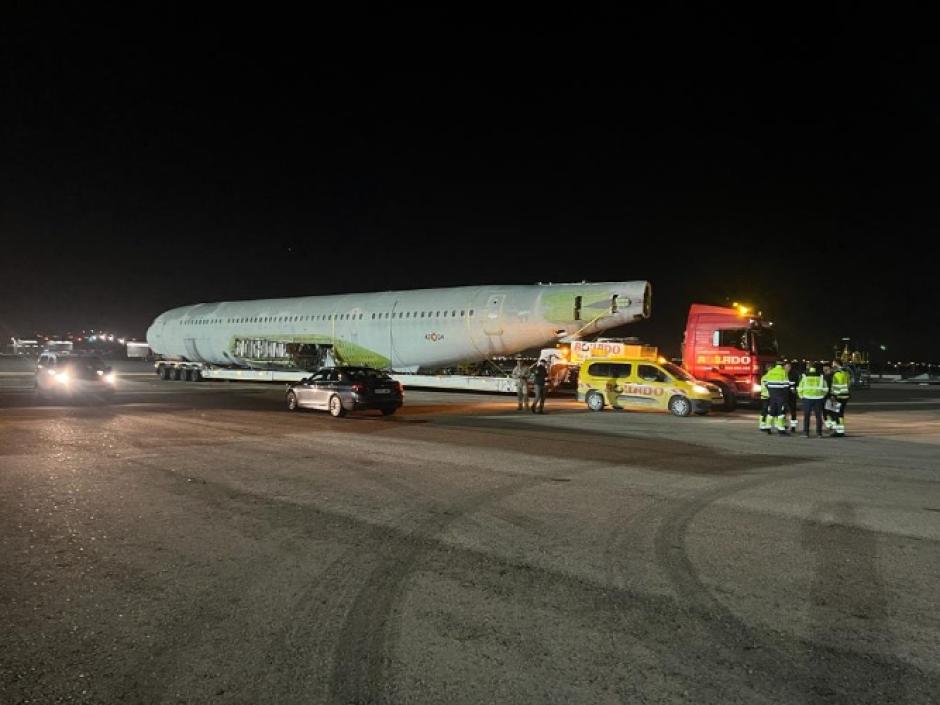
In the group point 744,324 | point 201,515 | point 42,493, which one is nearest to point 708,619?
point 201,515

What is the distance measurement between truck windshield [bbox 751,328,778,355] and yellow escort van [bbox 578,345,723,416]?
3.23 metres

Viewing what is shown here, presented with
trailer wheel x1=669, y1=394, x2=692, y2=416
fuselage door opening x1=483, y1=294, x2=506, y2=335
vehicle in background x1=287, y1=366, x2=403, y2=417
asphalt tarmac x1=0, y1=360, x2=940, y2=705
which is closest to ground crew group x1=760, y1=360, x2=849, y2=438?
asphalt tarmac x1=0, y1=360, x2=940, y2=705

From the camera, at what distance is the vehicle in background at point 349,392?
19406 millimetres

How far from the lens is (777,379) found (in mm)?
16422

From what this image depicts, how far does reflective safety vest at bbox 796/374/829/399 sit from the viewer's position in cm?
1602

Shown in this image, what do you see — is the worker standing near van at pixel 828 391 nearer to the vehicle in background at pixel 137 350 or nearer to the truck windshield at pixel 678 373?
the truck windshield at pixel 678 373

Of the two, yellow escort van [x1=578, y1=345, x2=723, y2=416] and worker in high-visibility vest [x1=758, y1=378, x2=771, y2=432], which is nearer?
worker in high-visibility vest [x1=758, y1=378, x2=771, y2=432]

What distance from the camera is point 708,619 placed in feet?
16.0

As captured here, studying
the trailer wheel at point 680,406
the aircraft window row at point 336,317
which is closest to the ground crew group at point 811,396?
the trailer wheel at point 680,406

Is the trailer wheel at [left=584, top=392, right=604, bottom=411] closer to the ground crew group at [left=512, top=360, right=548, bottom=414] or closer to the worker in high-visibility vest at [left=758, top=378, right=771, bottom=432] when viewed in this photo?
the ground crew group at [left=512, top=360, right=548, bottom=414]

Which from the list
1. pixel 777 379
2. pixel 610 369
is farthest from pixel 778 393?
pixel 610 369

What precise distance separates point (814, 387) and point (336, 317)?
24.1 metres

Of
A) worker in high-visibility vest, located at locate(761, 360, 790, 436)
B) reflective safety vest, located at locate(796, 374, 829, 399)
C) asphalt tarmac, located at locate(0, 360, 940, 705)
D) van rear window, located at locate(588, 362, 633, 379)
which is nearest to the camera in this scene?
asphalt tarmac, located at locate(0, 360, 940, 705)

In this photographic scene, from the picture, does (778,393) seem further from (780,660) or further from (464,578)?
(780,660)
